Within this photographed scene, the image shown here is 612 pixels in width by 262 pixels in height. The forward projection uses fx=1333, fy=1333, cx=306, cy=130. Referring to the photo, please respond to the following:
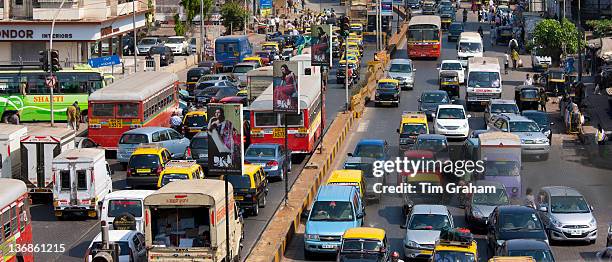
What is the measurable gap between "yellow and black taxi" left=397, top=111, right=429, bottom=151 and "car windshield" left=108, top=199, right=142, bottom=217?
605 inches

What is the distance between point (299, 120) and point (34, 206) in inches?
431

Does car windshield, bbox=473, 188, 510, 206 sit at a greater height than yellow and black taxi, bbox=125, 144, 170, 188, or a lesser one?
lesser

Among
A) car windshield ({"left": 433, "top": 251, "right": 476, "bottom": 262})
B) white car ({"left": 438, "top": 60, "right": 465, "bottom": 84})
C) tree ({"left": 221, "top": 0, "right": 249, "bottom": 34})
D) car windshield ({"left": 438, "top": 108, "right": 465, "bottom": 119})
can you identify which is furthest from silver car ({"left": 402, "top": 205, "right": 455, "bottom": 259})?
tree ({"left": 221, "top": 0, "right": 249, "bottom": 34})

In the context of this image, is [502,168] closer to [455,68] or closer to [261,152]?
[261,152]

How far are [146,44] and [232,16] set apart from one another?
50.2ft

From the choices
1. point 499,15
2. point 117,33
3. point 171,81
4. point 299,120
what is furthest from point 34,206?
point 499,15

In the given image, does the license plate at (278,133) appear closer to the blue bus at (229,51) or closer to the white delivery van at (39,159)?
the white delivery van at (39,159)

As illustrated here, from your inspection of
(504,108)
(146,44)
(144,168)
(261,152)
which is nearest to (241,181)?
(144,168)

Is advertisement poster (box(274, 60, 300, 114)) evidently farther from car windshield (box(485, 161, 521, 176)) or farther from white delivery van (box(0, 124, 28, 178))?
white delivery van (box(0, 124, 28, 178))

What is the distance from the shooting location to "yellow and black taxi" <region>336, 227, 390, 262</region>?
3127 centimetres

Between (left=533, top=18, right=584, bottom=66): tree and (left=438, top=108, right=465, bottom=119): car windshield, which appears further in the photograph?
(left=533, top=18, right=584, bottom=66): tree

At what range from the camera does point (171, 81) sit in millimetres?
56781

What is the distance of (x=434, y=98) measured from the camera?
5822 centimetres

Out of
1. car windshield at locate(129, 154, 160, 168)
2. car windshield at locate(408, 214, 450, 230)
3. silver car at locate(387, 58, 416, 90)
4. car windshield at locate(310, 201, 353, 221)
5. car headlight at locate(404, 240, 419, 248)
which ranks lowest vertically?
car headlight at locate(404, 240, 419, 248)
